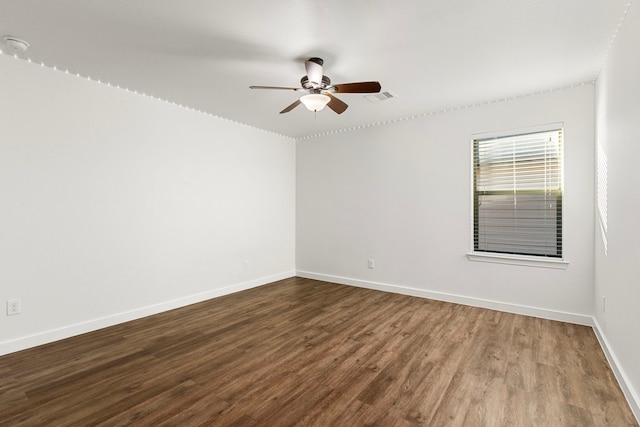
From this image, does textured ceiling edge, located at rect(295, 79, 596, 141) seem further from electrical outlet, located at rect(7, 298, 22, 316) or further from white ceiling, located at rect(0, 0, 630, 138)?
electrical outlet, located at rect(7, 298, 22, 316)

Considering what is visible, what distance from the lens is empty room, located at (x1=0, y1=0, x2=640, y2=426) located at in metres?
1.97

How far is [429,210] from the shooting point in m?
4.13

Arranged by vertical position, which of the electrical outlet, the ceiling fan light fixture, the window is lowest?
the electrical outlet

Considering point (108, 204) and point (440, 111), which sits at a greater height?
point (440, 111)

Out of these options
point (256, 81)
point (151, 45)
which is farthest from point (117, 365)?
point (256, 81)

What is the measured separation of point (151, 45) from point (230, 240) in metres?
2.65

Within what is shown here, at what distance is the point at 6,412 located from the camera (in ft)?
6.00

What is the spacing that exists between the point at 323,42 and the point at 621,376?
10.3 ft

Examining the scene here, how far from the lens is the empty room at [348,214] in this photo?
197 cm

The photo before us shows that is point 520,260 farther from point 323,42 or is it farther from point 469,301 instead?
point 323,42

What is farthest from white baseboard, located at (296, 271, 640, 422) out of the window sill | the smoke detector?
the smoke detector

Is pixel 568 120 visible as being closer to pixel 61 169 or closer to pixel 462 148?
pixel 462 148

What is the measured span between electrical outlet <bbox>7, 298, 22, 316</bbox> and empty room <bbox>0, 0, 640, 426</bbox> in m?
0.02

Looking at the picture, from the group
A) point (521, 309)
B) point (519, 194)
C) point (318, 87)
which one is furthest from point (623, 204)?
point (318, 87)
